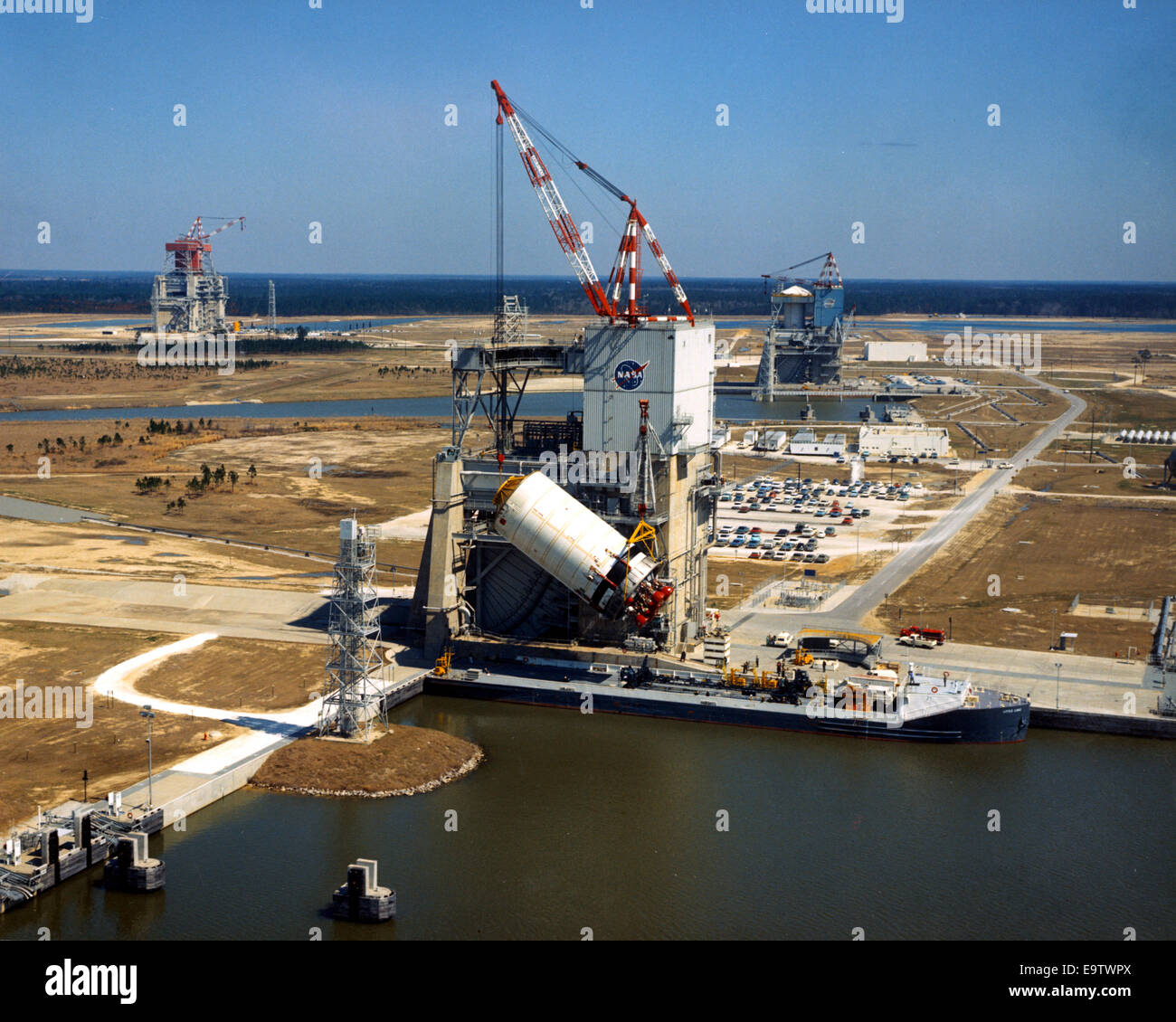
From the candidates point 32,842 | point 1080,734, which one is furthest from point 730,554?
point 32,842

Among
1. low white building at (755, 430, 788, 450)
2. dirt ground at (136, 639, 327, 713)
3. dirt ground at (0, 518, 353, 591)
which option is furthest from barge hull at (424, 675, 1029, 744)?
low white building at (755, 430, 788, 450)

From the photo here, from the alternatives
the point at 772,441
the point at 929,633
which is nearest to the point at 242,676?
the point at 929,633

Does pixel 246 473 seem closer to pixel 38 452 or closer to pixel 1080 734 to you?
pixel 38 452

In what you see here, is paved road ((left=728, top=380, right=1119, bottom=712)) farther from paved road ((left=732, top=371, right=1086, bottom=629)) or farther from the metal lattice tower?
the metal lattice tower

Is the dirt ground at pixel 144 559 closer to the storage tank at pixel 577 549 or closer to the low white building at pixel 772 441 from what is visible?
the storage tank at pixel 577 549

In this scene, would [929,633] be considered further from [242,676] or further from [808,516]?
[808,516]

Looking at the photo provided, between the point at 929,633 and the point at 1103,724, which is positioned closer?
the point at 1103,724

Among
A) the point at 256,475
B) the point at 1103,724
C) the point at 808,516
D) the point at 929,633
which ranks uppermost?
the point at 256,475
